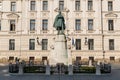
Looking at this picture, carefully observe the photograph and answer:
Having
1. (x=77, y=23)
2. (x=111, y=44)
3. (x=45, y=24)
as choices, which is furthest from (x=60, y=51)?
(x=111, y=44)

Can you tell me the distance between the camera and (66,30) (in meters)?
60.6

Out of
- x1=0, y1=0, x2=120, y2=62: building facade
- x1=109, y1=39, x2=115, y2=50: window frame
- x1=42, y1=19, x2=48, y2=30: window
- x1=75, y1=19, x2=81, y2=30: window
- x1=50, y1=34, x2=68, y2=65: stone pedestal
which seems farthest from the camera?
x1=42, y1=19, x2=48, y2=30: window

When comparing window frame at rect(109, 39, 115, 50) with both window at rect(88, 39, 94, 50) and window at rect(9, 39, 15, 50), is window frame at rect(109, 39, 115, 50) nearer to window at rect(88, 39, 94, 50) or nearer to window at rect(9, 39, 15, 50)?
window at rect(88, 39, 94, 50)

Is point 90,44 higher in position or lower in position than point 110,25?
lower

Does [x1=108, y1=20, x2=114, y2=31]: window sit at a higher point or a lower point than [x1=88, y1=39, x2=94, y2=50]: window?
higher

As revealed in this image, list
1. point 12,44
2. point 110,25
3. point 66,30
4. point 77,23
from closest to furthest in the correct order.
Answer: point 66,30, point 110,25, point 77,23, point 12,44

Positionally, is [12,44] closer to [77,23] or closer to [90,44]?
[77,23]

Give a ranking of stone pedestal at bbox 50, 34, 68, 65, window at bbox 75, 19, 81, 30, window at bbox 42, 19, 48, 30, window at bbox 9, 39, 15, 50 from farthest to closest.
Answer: window at bbox 42, 19, 48, 30 < window at bbox 9, 39, 15, 50 < window at bbox 75, 19, 81, 30 < stone pedestal at bbox 50, 34, 68, 65

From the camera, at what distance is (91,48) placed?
60.1 meters

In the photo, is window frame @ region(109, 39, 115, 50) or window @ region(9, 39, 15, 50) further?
window @ region(9, 39, 15, 50)

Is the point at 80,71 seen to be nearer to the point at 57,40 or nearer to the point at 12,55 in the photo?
the point at 57,40

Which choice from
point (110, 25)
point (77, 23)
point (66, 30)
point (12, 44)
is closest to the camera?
point (66, 30)

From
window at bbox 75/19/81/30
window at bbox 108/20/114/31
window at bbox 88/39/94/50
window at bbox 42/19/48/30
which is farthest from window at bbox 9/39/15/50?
window at bbox 108/20/114/31

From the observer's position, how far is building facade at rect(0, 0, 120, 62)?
5997 cm
